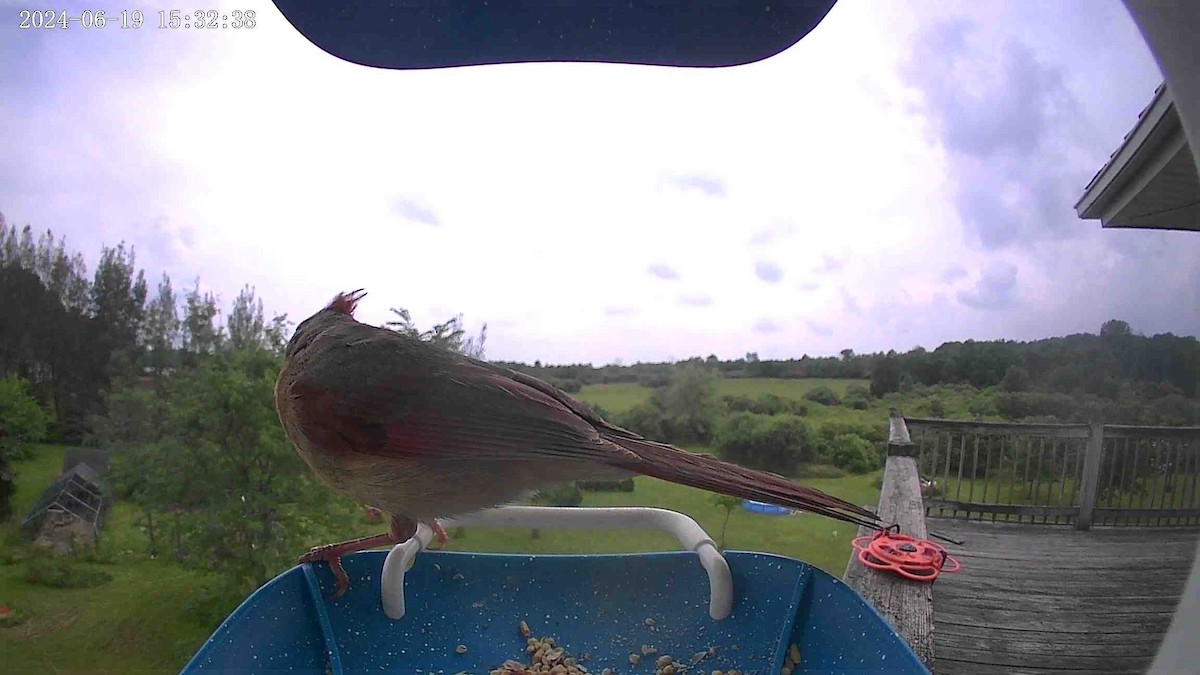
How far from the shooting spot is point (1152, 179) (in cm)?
90

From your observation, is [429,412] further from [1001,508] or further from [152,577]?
[1001,508]

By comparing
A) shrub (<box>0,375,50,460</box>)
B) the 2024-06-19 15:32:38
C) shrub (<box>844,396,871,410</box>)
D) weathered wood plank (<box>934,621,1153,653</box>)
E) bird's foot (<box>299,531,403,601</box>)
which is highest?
the 2024-06-19 15:32:38

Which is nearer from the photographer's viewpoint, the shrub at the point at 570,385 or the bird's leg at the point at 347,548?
the bird's leg at the point at 347,548

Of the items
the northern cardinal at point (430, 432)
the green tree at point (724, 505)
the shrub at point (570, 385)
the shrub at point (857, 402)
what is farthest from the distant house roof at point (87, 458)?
the shrub at point (857, 402)

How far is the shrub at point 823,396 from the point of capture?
1.60 meters

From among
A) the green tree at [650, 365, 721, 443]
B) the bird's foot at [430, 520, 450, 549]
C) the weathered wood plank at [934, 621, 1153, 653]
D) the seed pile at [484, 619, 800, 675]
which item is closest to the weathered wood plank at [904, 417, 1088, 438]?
the weathered wood plank at [934, 621, 1153, 653]

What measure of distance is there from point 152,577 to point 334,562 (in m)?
0.44

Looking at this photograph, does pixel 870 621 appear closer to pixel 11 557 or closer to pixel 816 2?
pixel 816 2

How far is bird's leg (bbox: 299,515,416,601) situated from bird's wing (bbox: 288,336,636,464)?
17cm

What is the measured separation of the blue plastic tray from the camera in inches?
40.4

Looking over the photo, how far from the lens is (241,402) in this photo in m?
1.36

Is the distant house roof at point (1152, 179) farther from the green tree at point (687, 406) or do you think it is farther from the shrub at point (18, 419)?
the shrub at point (18, 419)

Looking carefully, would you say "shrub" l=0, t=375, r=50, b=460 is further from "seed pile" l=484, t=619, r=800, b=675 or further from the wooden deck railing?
Answer: the wooden deck railing

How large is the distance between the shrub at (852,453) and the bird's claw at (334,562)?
2.93 ft
